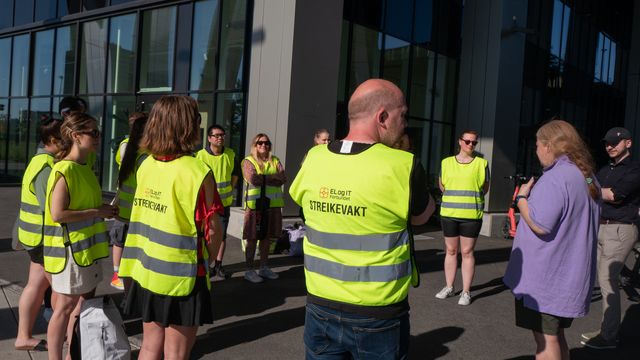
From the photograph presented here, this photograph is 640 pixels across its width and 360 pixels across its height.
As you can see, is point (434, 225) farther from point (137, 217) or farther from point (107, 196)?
point (137, 217)

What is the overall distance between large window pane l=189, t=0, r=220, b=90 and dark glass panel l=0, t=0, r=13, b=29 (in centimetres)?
950

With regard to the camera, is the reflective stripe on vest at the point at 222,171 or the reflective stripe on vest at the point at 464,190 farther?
the reflective stripe on vest at the point at 222,171

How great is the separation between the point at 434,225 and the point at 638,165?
858 centimetres

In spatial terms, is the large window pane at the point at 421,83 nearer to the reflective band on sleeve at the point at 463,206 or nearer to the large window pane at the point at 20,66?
the reflective band on sleeve at the point at 463,206

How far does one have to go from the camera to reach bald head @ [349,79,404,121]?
2145mm

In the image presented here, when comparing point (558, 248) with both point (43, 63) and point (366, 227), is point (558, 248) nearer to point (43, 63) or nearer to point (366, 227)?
point (366, 227)

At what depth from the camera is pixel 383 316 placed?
2129 mm

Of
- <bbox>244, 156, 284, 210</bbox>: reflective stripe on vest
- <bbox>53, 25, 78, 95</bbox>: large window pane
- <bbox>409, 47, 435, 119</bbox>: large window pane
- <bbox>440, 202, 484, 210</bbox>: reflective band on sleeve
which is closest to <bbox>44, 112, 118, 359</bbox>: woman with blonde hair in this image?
<bbox>244, 156, 284, 210</bbox>: reflective stripe on vest

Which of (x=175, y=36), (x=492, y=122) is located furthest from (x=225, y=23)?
(x=492, y=122)

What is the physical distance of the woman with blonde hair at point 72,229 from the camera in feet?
11.2

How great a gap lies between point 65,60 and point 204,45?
611 centimetres

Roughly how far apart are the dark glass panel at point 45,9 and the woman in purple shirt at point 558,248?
1604 cm

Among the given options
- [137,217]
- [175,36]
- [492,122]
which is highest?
[175,36]

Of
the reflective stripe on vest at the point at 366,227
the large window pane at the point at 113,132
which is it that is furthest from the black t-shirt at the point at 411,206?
the large window pane at the point at 113,132
